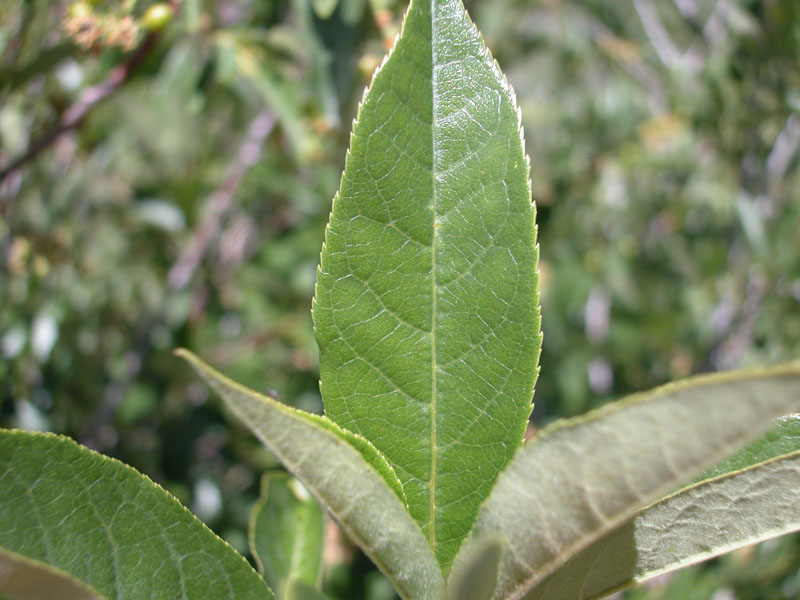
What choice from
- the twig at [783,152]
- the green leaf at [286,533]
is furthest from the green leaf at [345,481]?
the twig at [783,152]

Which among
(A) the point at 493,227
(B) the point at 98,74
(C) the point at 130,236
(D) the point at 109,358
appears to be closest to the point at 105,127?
(C) the point at 130,236

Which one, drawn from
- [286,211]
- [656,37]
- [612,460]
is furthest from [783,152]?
[612,460]

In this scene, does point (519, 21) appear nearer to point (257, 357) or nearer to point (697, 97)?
point (697, 97)

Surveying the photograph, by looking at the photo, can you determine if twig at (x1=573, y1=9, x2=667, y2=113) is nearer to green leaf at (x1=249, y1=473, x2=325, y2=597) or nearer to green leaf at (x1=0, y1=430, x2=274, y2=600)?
green leaf at (x1=249, y1=473, x2=325, y2=597)

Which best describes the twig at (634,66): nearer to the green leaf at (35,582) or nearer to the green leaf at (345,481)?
the green leaf at (345,481)

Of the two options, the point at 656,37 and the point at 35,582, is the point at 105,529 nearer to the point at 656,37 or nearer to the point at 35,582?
the point at 35,582

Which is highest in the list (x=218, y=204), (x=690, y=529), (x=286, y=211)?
(x=690, y=529)
